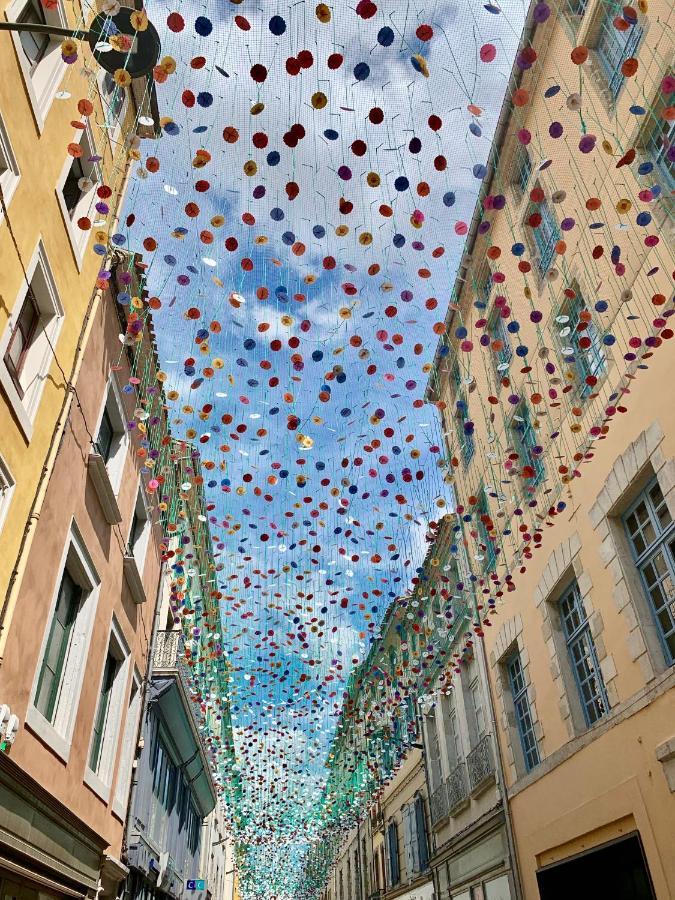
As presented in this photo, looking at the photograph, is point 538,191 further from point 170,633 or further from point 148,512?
point 170,633

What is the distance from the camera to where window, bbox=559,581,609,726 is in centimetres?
A: 920

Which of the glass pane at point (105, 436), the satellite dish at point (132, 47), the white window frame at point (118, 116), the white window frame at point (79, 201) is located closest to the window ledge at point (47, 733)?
the glass pane at point (105, 436)

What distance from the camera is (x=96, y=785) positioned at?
880cm

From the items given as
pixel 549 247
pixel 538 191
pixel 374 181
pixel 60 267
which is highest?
pixel 549 247

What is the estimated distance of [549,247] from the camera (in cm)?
Result: 1140

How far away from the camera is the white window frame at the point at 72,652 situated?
6.99 metres

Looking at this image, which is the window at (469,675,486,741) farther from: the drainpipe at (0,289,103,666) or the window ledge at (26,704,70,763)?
the drainpipe at (0,289,103,666)

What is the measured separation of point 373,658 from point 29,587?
19.5 m

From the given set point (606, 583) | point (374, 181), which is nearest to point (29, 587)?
point (374, 181)

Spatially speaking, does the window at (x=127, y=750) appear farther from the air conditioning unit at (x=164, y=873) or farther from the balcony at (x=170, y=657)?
the air conditioning unit at (x=164, y=873)

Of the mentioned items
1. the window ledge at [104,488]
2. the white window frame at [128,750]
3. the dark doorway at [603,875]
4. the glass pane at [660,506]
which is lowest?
the dark doorway at [603,875]

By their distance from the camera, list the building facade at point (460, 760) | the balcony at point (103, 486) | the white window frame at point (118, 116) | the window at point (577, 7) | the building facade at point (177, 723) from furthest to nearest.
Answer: the building facade at point (460, 760)
the building facade at point (177, 723)
the window at point (577, 7)
the white window frame at point (118, 116)
the balcony at point (103, 486)

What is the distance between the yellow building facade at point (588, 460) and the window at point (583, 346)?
1.7 inches

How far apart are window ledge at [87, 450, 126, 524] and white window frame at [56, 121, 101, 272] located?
241 cm
